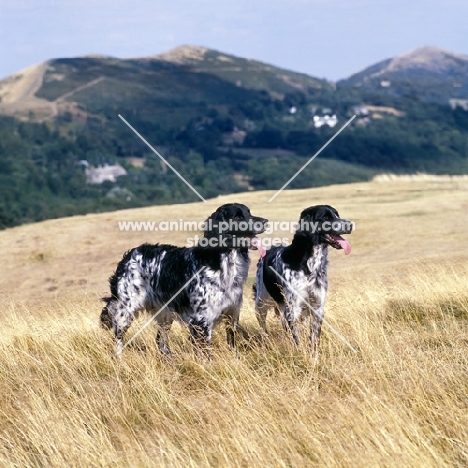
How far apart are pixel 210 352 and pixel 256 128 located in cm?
16255

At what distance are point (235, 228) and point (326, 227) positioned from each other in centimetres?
107

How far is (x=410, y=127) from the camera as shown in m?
163

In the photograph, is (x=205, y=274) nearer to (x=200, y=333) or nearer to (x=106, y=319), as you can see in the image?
(x=200, y=333)

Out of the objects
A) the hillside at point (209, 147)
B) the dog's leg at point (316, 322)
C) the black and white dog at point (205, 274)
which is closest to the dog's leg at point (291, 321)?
the dog's leg at point (316, 322)

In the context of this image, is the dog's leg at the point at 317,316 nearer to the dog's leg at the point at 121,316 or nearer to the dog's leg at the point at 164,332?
the dog's leg at the point at 164,332

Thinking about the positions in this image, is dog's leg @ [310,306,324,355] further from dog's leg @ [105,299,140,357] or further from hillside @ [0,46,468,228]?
hillside @ [0,46,468,228]

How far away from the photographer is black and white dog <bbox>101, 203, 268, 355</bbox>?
884 centimetres

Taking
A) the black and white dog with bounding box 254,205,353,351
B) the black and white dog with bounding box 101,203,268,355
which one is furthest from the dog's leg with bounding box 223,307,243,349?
the black and white dog with bounding box 254,205,353,351

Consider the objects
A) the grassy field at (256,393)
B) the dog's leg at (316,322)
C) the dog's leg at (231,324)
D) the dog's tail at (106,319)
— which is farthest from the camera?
the dog's tail at (106,319)

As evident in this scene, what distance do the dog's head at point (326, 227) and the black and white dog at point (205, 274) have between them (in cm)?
69

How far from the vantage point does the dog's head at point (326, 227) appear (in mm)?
9242

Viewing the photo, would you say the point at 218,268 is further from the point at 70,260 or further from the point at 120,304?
the point at 70,260

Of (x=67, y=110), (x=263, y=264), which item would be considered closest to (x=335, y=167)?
(x=67, y=110)

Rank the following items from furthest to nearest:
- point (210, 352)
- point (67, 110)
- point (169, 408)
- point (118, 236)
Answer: point (67, 110)
point (118, 236)
point (210, 352)
point (169, 408)
